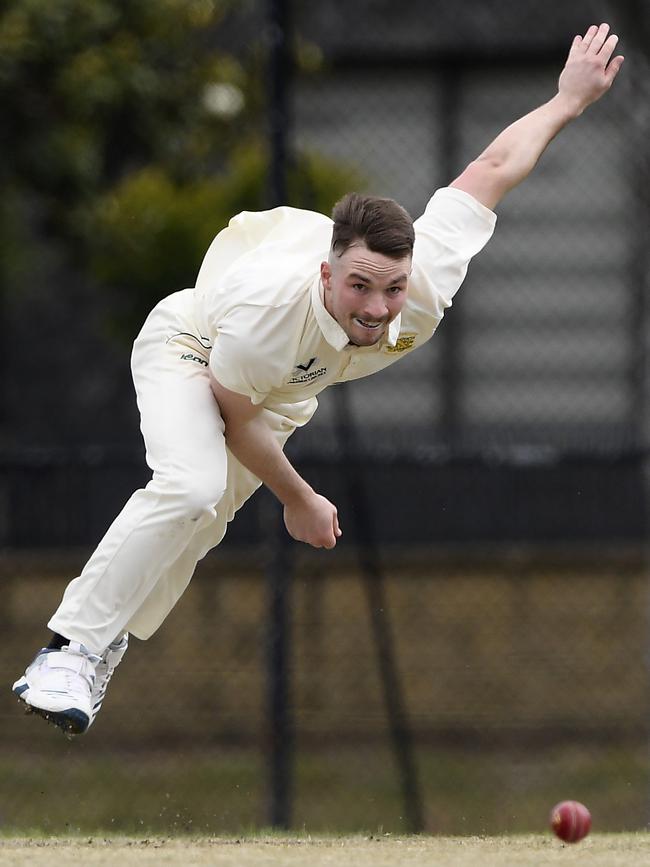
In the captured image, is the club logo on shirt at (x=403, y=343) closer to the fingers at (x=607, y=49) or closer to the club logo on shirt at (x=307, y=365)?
the club logo on shirt at (x=307, y=365)

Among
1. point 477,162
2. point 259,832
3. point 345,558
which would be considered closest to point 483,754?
point 345,558

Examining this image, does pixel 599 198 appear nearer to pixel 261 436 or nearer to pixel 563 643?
pixel 563 643

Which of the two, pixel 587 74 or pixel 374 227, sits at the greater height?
pixel 587 74

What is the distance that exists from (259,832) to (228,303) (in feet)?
6.36

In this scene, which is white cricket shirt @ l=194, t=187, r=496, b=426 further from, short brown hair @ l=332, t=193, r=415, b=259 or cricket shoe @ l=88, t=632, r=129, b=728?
cricket shoe @ l=88, t=632, r=129, b=728

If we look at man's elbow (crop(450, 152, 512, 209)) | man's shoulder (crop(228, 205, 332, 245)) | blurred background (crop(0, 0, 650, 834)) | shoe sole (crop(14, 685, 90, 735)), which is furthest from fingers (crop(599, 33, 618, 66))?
shoe sole (crop(14, 685, 90, 735))

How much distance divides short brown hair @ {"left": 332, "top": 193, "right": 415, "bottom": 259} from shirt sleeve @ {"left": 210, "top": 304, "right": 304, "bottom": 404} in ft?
0.79

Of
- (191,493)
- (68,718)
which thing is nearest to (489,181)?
(191,493)

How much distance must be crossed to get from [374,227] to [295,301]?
32 cm

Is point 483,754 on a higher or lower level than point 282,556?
lower

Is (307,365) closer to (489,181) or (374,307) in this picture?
(374,307)

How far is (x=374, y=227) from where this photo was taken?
4.24 metres

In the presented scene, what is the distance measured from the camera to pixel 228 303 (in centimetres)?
454

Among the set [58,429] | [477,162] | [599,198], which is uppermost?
[477,162]
